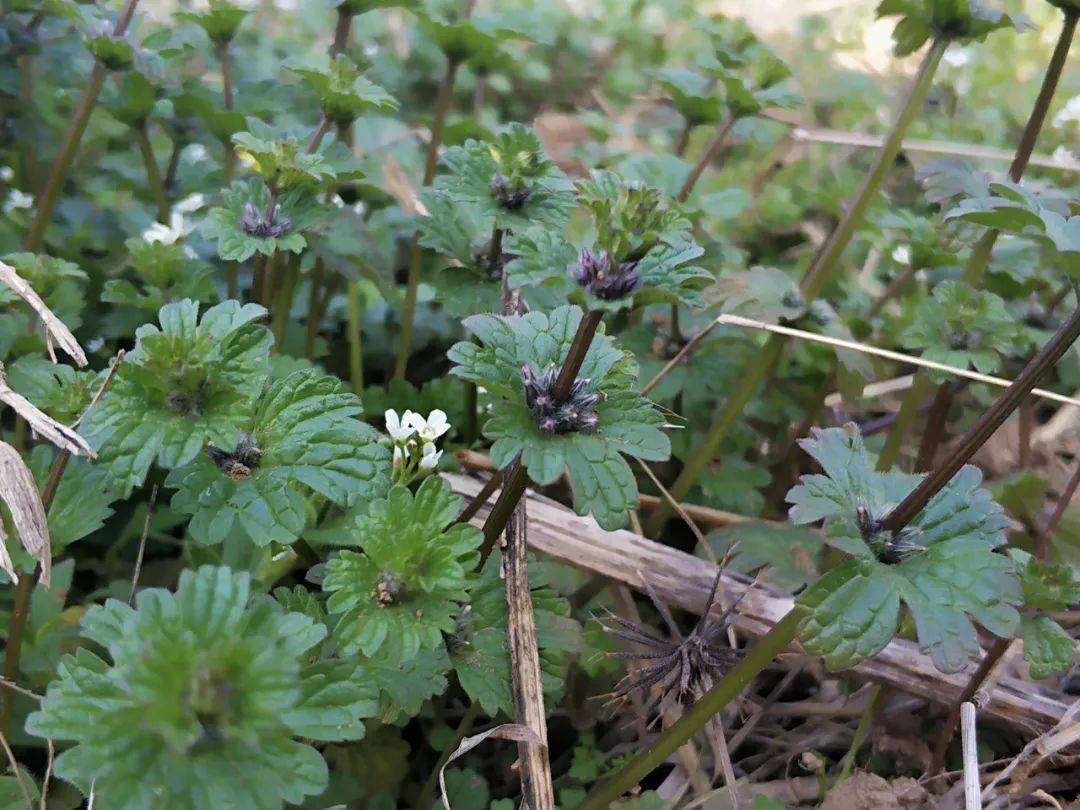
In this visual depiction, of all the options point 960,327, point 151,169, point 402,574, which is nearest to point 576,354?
point 402,574

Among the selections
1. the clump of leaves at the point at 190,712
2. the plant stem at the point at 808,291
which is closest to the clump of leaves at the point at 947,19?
the plant stem at the point at 808,291

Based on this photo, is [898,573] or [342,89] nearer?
[898,573]

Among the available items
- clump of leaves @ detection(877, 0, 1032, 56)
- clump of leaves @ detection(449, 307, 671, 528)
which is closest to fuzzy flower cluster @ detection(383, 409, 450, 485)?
clump of leaves @ detection(449, 307, 671, 528)

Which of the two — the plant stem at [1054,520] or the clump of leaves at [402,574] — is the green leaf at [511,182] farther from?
the plant stem at [1054,520]

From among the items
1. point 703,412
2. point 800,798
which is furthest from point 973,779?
point 703,412

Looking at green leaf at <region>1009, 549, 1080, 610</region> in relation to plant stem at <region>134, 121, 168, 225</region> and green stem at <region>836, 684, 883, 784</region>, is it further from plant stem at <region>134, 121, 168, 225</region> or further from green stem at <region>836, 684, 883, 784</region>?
plant stem at <region>134, 121, 168, 225</region>

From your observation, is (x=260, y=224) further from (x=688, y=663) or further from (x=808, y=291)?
(x=808, y=291)

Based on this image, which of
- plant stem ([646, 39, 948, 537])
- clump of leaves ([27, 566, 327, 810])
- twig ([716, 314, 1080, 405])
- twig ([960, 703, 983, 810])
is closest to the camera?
clump of leaves ([27, 566, 327, 810])
